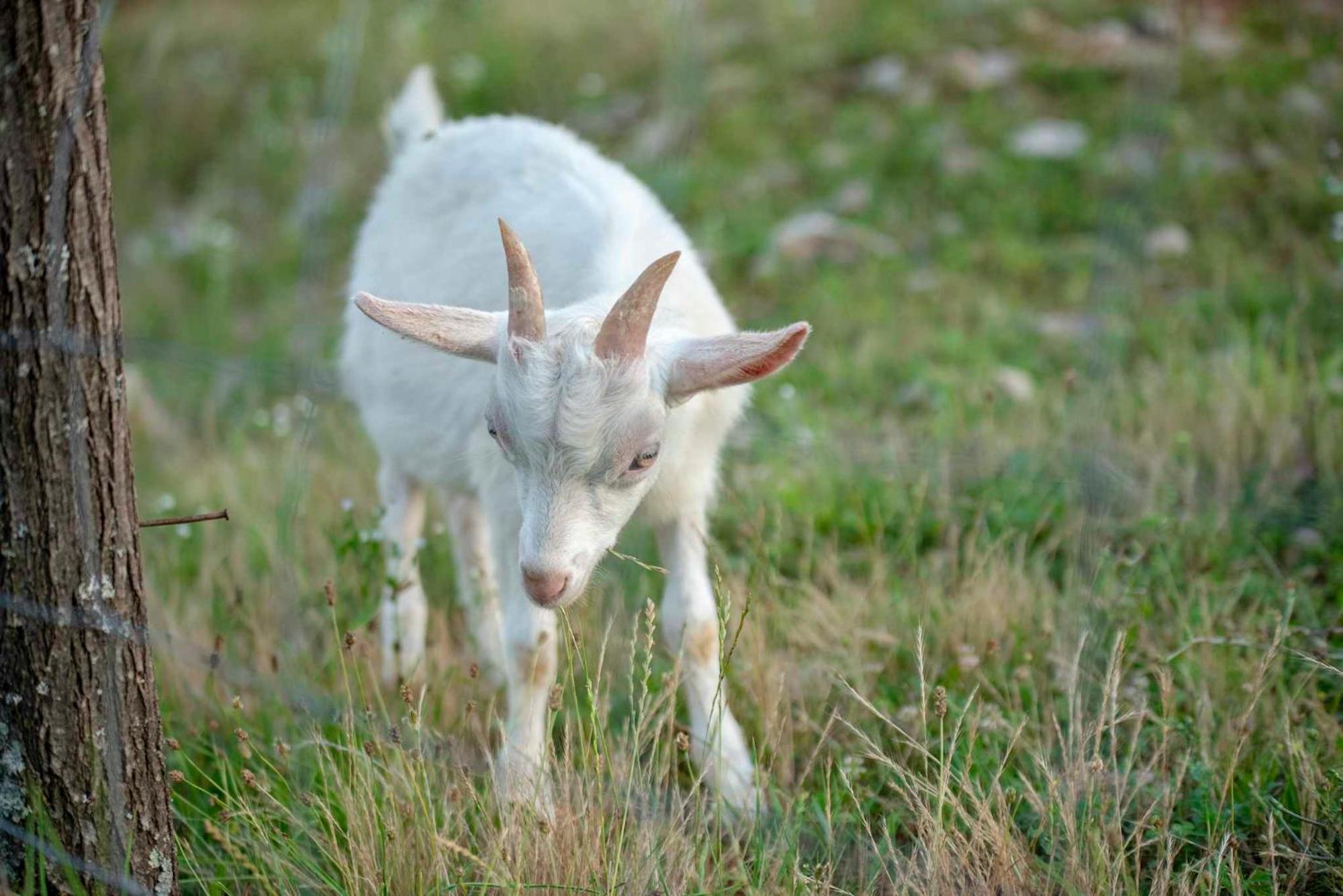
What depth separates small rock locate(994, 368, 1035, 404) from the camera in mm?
4832

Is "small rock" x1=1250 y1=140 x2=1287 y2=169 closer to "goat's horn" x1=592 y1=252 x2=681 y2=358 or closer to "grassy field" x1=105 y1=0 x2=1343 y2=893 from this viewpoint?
"grassy field" x1=105 y1=0 x2=1343 y2=893

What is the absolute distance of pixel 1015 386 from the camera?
16.1 ft

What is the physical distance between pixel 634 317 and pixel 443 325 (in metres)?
0.43

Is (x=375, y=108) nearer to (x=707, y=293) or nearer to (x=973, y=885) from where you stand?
(x=707, y=293)

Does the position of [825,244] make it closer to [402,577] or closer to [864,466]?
[864,466]

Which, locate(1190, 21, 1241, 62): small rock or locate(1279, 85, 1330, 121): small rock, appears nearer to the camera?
locate(1279, 85, 1330, 121): small rock

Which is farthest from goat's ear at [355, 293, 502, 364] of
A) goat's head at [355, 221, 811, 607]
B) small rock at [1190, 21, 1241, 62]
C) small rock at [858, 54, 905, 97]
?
small rock at [1190, 21, 1241, 62]

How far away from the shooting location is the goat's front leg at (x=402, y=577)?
133 inches

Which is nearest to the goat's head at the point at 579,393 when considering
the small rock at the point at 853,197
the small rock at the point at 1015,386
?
the small rock at the point at 1015,386

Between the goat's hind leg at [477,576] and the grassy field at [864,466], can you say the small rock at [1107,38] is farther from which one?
the goat's hind leg at [477,576]

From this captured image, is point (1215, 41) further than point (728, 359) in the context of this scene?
Yes

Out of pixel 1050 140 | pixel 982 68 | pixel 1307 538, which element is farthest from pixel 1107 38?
pixel 1307 538

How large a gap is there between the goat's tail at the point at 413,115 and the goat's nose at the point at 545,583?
7.35 ft

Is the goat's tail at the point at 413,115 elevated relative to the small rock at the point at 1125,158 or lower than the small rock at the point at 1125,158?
elevated
